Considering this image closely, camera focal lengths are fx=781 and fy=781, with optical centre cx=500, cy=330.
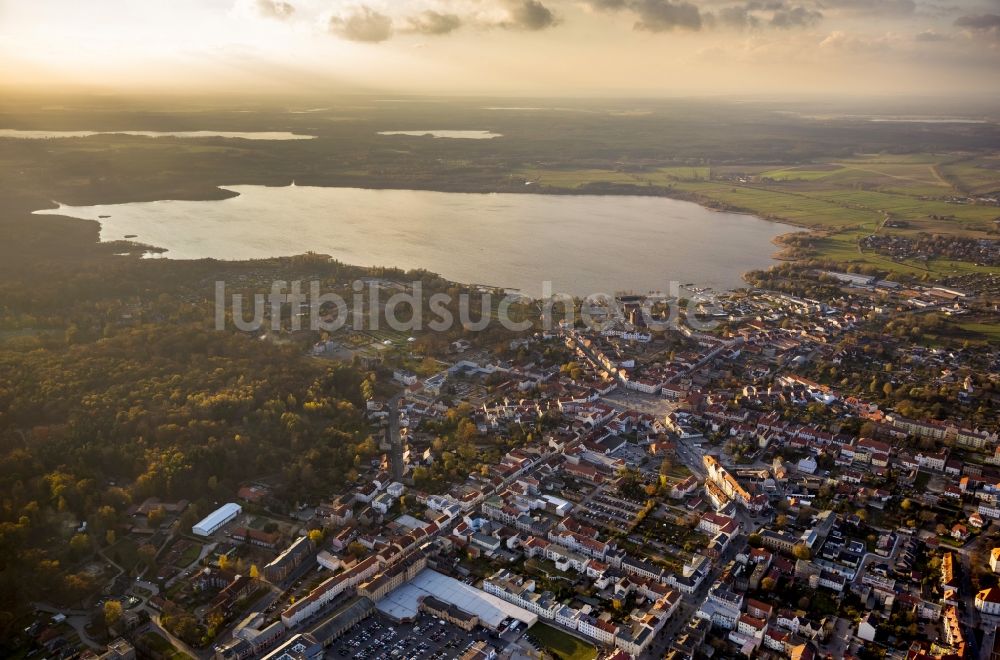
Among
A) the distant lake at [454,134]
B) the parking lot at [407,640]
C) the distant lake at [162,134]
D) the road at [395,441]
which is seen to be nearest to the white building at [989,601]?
the parking lot at [407,640]

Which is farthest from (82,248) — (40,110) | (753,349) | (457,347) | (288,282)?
(40,110)

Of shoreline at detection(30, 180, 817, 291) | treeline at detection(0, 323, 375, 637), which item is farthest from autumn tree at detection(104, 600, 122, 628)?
shoreline at detection(30, 180, 817, 291)

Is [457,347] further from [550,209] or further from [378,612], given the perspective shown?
[550,209]

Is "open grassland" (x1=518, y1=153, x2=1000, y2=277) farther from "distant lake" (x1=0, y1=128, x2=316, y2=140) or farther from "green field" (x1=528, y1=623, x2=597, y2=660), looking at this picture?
"distant lake" (x1=0, y1=128, x2=316, y2=140)

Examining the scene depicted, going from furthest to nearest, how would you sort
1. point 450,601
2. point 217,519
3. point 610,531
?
point 217,519 < point 610,531 < point 450,601

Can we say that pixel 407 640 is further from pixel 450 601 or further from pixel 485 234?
pixel 485 234

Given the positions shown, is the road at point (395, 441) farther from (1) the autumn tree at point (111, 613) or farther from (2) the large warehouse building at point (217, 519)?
(1) the autumn tree at point (111, 613)

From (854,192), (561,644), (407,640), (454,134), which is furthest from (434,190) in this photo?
(561,644)
